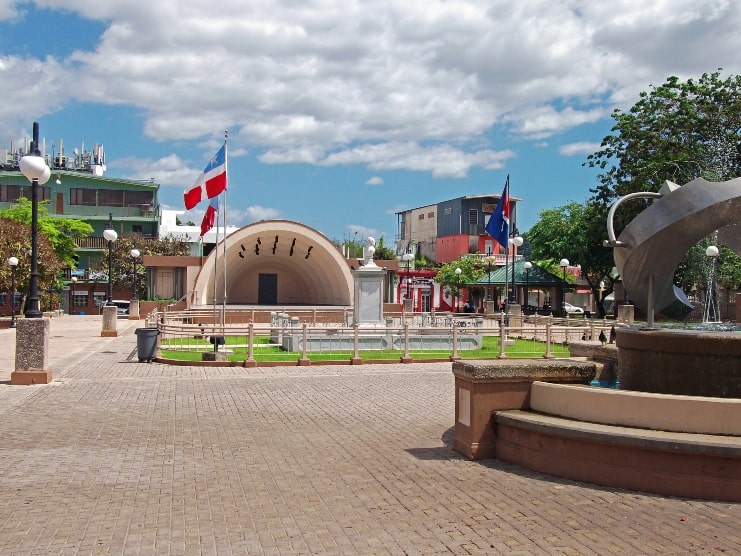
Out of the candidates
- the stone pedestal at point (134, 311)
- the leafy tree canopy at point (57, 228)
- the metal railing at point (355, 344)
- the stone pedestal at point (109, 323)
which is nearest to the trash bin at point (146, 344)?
the metal railing at point (355, 344)

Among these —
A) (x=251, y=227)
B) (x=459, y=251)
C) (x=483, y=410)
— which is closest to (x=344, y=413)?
(x=483, y=410)

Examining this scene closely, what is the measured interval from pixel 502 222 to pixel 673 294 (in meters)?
21.3

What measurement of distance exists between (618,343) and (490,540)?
14.6ft

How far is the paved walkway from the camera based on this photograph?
19.7 ft

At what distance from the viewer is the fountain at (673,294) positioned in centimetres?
844

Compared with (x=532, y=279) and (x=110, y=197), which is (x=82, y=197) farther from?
(x=532, y=279)

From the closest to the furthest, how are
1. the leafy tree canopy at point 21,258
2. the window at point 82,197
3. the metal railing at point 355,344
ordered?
the metal railing at point 355,344, the leafy tree canopy at point 21,258, the window at point 82,197

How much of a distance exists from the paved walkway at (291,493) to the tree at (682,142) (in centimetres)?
3265

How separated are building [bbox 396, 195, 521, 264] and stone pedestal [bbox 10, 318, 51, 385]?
2543 inches

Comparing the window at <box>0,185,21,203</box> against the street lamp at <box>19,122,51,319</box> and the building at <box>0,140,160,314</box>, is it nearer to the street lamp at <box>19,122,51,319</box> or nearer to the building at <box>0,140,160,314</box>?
the building at <box>0,140,160,314</box>

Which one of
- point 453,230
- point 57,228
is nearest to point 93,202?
point 57,228

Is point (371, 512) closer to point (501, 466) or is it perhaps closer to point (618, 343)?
point (501, 466)

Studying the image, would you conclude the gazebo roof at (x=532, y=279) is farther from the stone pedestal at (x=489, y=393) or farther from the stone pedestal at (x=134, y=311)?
the stone pedestal at (x=489, y=393)

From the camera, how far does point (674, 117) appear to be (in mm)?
43594
